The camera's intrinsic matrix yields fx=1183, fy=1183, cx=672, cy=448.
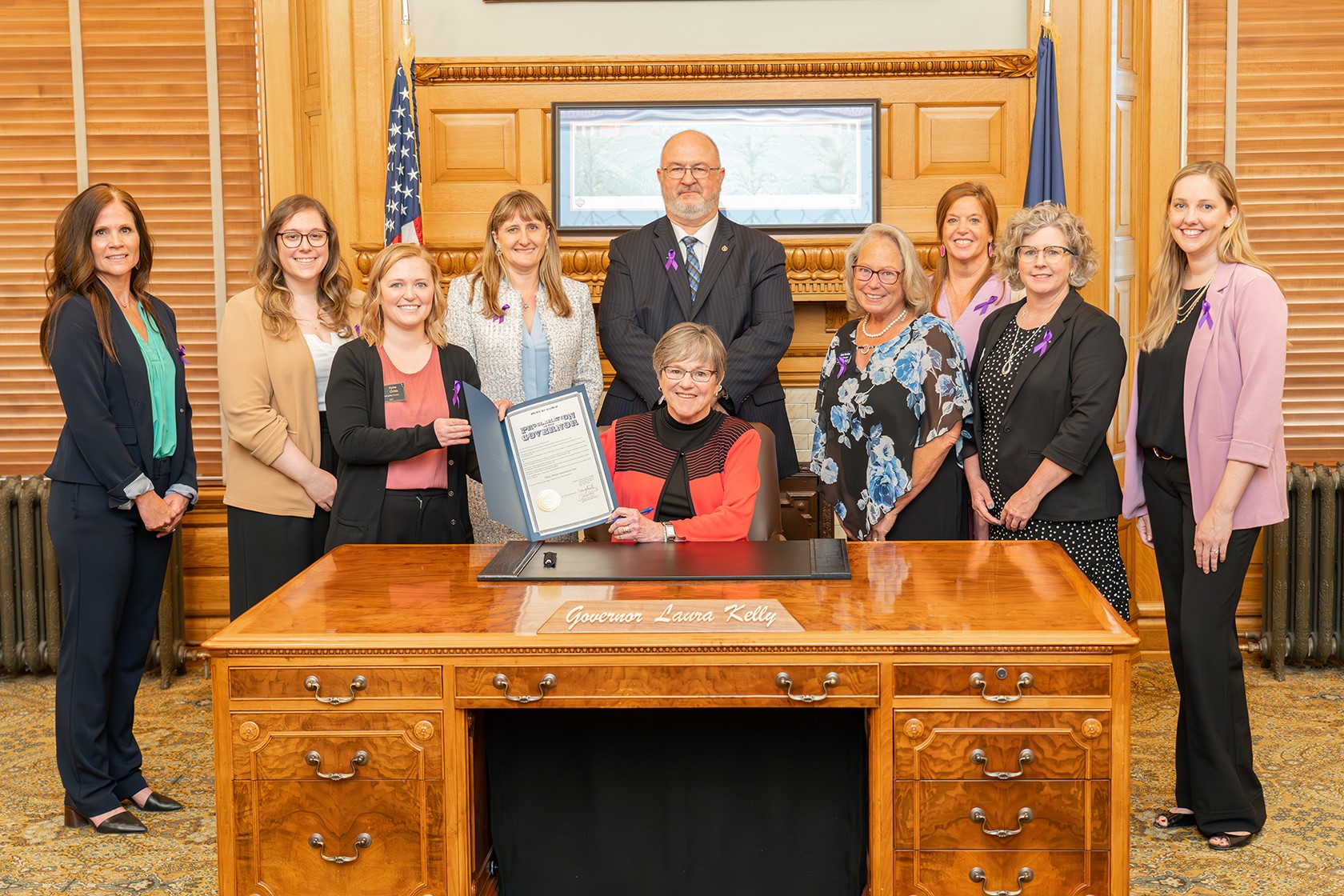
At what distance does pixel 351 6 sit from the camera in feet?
15.9

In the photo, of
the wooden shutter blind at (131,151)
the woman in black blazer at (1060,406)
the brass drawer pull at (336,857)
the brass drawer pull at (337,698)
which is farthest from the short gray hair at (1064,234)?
the wooden shutter blind at (131,151)

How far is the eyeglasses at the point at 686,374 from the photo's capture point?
306 centimetres

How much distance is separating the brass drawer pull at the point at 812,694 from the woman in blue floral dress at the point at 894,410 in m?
1.29

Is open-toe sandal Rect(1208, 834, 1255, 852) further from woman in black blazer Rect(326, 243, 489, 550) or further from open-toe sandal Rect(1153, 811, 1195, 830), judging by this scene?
woman in black blazer Rect(326, 243, 489, 550)

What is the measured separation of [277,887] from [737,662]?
0.98 metres

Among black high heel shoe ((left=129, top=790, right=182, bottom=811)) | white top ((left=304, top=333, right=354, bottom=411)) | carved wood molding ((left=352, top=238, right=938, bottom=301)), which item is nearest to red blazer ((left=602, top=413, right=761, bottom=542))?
white top ((left=304, top=333, right=354, bottom=411))

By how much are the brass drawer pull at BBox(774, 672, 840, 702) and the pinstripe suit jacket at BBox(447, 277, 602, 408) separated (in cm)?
164

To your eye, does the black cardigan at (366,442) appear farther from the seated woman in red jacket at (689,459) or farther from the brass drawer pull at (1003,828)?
the brass drawer pull at (1003,828)

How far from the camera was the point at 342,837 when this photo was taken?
224 cm

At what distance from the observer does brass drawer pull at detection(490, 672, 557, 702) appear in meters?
2.19

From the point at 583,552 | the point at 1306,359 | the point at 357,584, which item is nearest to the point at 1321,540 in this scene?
the point at 1306,359

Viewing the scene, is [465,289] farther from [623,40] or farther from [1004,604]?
[1004,604]

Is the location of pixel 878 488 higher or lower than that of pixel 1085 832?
higher

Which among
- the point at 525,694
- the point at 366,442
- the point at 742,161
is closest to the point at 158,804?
the point at 366,442
